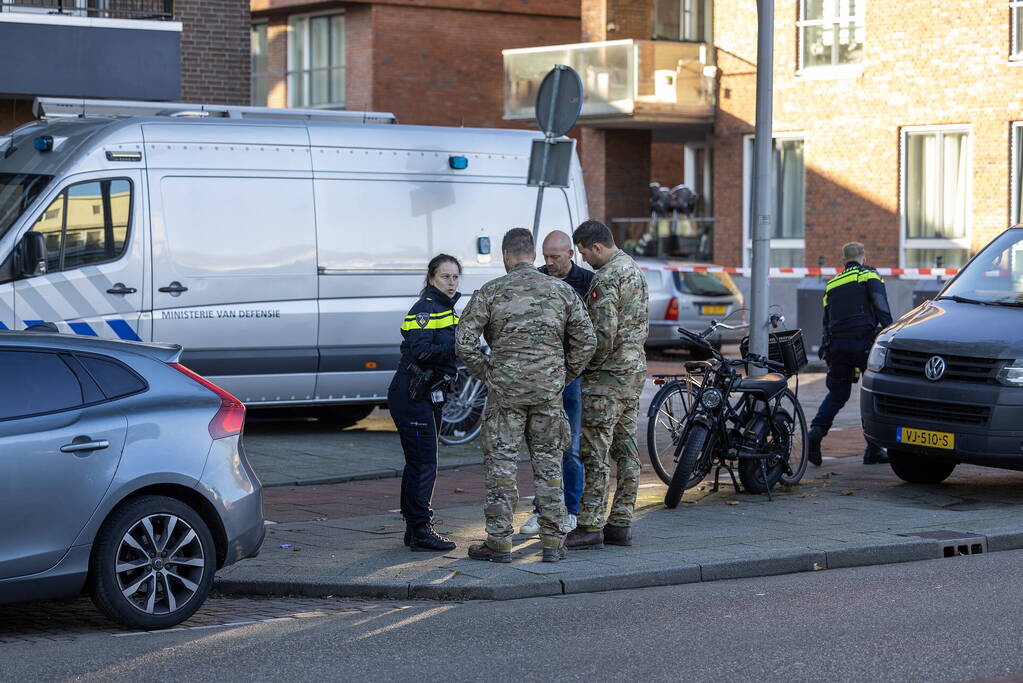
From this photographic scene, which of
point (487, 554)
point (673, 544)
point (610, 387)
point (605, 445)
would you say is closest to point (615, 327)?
point (610, 387)

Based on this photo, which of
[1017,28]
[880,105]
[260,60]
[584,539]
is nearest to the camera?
[584,539]

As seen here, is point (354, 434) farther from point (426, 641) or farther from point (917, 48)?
point (917, 48)

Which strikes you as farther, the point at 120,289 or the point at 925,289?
the point at 925,289

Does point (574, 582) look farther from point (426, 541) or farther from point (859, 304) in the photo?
point (859, 304)

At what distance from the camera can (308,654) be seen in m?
7.07

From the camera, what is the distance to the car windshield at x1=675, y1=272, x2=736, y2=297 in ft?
82.4

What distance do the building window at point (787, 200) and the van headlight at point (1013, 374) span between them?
64.9 ft

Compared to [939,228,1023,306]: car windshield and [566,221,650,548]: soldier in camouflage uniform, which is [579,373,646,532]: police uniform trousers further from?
[939,228,1023,306]: car windshield

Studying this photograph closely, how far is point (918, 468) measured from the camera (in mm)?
11977

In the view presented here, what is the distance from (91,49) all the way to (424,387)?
10.2m

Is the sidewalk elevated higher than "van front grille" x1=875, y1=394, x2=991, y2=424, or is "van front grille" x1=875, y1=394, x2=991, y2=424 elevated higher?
"van front grille" x1=875, y1=394, x2=991, y2=424

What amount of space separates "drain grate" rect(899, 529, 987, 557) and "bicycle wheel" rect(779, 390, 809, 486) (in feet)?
6.41

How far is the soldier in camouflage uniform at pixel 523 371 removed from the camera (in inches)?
344

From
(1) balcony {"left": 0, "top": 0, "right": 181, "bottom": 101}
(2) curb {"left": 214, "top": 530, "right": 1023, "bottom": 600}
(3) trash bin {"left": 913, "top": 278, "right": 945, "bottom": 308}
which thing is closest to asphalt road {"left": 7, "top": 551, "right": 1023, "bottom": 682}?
(2) curb {"left": 214, "top": 530, "right": 1023, "bottom": 600}
